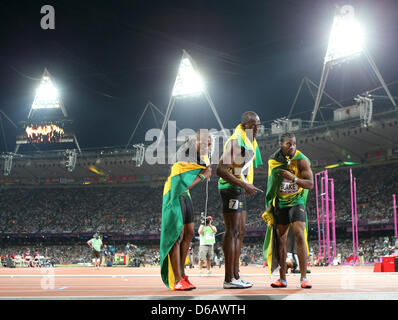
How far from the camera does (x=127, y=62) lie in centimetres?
3291

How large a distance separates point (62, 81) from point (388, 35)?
88.0 feet

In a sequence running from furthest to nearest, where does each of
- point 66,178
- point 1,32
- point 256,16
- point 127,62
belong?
point 66,178, point 127,62, point 256,16, point 1,32

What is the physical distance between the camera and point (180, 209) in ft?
16.9

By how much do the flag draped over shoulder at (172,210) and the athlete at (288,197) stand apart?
0.96 meters

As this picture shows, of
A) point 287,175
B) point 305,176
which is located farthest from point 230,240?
point 305,176

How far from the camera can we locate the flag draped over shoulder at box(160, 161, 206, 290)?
16.6 feet

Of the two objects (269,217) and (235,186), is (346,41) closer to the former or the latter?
(269,217)

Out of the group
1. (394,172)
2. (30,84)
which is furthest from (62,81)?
(394,172)

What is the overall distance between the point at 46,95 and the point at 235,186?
38.6 meters

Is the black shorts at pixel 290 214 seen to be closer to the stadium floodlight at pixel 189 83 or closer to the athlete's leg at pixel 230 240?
the athlete's leg at pixel 230 240

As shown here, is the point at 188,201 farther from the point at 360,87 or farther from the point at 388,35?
the point at 360,87

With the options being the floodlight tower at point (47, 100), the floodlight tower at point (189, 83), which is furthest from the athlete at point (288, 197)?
the floodlight tower at point (47, 100)

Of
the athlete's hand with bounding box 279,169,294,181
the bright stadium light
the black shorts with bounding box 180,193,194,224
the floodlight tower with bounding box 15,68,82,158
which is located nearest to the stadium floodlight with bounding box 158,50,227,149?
the bright stadium light

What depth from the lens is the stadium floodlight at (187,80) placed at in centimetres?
3375
